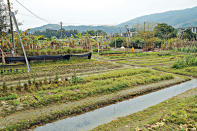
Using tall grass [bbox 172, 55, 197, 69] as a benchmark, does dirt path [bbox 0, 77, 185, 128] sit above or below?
below

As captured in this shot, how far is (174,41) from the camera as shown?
41156mm

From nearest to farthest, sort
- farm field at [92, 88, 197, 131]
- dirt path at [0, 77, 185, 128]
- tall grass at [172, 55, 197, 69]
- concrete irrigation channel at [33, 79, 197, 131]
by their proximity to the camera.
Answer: farm field at [92, 88, 197, 131] < concrete irrigation channel at [33, 79, 197, 131] < dirt path at [0, 77, 185, 128] < tall grass at [172, 55, 197, 69]

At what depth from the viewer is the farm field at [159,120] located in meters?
5.55

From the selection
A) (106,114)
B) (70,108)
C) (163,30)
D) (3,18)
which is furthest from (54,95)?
(163,30)

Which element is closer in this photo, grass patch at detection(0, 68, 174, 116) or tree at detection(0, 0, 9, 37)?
grass patch at detection(0, 68, 174, 116)

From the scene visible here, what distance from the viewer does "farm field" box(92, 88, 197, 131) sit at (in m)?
5.55

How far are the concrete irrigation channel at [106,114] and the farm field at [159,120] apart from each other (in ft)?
1.75

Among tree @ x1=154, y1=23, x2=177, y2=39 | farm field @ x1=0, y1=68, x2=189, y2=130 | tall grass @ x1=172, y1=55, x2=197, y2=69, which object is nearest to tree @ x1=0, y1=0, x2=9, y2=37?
farm field @ x1=0, y1=68, x2=189, y2=130

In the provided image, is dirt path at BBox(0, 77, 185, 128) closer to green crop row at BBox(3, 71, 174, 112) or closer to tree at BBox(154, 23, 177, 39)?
green crop row at BBox(3, 71, 174, 112)

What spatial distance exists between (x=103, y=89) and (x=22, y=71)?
877 centimetres

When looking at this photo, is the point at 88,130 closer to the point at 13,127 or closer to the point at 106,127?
the point at 106,127

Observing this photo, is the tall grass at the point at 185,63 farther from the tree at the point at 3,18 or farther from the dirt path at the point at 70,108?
the tree at the point at 3,18

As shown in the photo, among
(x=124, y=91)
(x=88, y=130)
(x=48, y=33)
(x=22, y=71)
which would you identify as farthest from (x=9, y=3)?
(x=48, y=33)

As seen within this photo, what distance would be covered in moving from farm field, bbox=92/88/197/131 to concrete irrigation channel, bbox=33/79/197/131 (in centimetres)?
53
